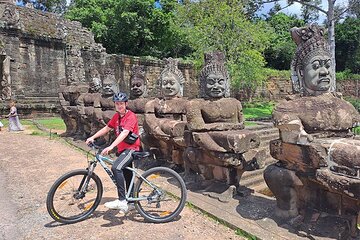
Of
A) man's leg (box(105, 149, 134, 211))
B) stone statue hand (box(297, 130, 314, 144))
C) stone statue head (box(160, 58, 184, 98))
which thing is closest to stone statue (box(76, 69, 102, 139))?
stone statue head (box(160, 58, 184, 98))

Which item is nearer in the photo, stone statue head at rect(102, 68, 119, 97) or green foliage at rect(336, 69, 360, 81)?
stone statue head at rect(102, 68, 119, 97)

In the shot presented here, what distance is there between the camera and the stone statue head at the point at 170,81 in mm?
6012

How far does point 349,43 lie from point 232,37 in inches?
868

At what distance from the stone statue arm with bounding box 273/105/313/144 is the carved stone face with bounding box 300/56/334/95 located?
1.34 ft

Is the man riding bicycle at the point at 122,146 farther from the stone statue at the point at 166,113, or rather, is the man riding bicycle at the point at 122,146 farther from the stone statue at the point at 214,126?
the stone statue at the point at 166,113

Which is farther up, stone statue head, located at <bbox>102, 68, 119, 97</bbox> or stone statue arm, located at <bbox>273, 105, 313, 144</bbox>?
stone statue head, located at <bbox>102, 68, 119, 97</bbox>

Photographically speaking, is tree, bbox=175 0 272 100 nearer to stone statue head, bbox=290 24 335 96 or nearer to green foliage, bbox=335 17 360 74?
stone statue head, bbox=290 24 335 96

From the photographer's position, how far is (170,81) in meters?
6.01

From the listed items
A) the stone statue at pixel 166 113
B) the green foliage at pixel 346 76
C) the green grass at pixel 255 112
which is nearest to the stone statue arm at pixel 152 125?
the stone statue at pixel 166 113

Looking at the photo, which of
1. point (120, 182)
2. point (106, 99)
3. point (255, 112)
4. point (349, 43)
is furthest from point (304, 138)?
point (349, 43)

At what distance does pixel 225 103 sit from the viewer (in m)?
4.69

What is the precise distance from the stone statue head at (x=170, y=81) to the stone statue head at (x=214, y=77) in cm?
129

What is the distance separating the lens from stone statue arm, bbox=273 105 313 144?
122 inches

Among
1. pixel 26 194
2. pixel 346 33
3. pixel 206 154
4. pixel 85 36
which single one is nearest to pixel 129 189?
pixel 206 154
